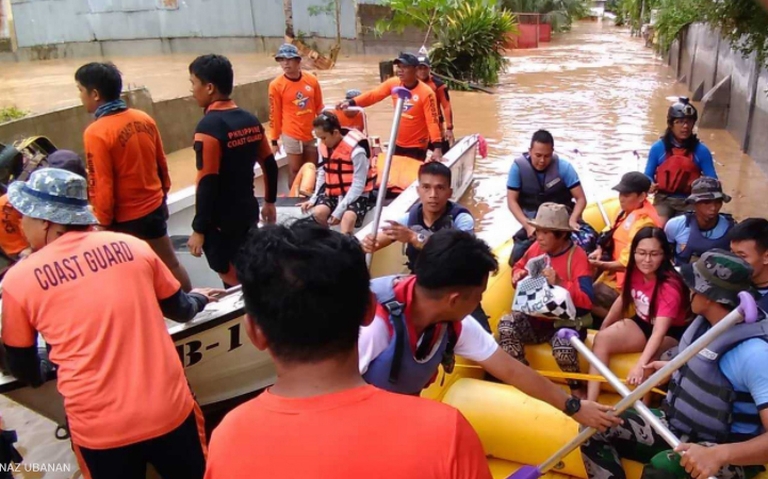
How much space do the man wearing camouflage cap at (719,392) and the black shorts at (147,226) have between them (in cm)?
295

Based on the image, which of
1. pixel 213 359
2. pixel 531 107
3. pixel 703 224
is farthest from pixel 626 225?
pixel 531 107

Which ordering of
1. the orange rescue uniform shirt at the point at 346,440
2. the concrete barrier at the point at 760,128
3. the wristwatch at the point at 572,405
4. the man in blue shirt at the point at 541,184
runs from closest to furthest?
the orange rescue uniform shirt at the point at 346,440 < the wristwatch at the point at 572,405 < the man in blue shirt at the point at 541,184 < the concrete barrier at the point at 760,128

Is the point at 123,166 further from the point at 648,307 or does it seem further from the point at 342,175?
the point at 648,307

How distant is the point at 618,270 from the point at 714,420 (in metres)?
1.64

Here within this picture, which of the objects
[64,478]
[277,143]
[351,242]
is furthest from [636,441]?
[277,143]

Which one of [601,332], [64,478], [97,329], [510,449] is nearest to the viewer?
[97,329]

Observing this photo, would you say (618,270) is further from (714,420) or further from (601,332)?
(714,420)

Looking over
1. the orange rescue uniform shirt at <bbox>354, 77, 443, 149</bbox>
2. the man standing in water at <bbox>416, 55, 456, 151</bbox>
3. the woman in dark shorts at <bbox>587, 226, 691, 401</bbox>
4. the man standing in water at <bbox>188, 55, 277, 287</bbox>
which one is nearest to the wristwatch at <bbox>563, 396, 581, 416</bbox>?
the woman in dark shorts at <bbox>587, 226, 691, 401</bbox>

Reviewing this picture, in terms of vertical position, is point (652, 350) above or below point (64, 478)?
above

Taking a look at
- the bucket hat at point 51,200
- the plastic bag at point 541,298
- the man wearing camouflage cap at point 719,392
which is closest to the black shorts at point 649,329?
the plastic bag at point 541,298

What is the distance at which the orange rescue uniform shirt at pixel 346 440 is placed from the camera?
3.45 feet

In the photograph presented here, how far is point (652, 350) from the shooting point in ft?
10.2

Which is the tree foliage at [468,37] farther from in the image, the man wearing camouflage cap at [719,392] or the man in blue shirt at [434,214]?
the man wearing camouflage cap at [719,392]

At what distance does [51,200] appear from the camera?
7.49ft
